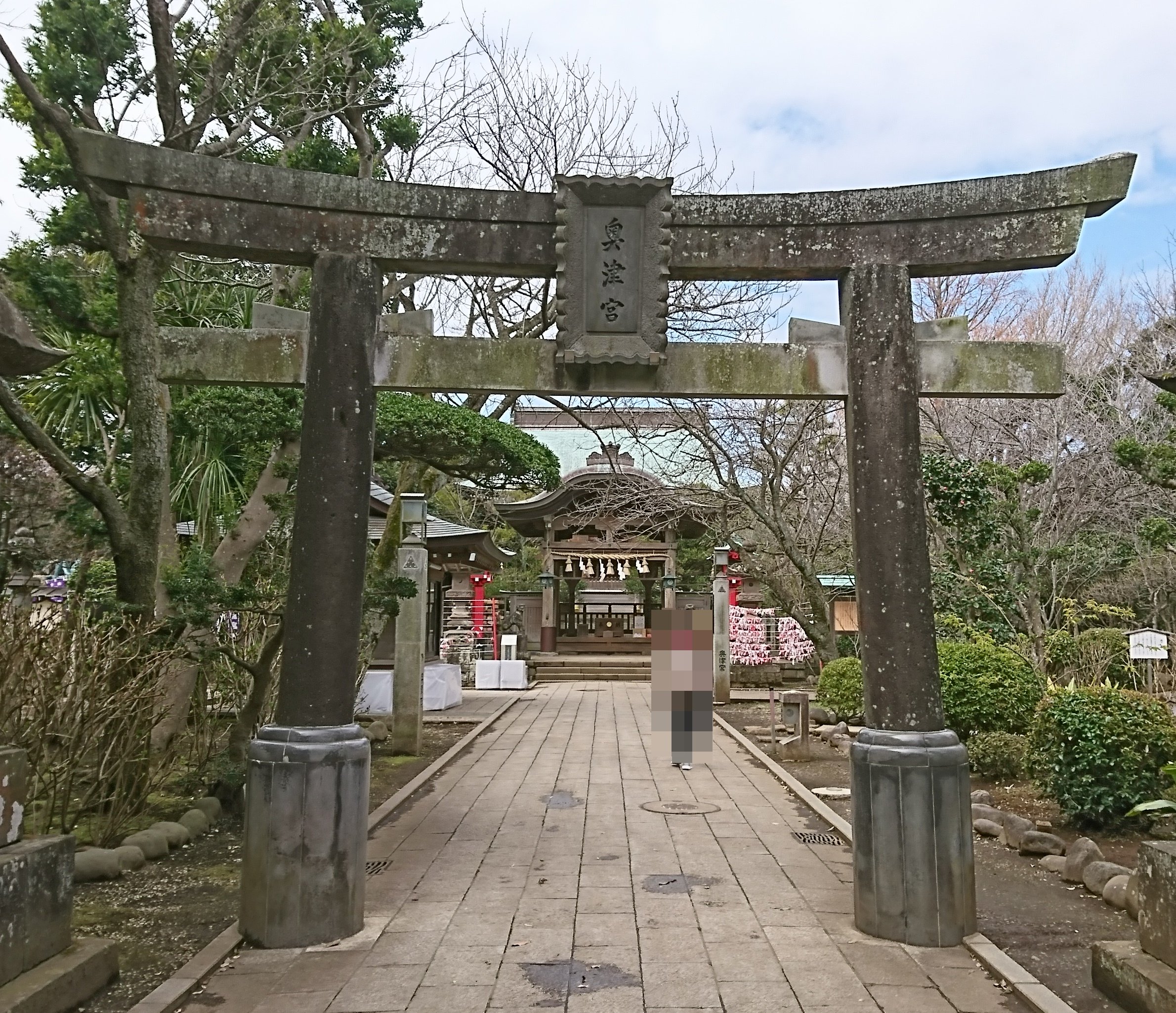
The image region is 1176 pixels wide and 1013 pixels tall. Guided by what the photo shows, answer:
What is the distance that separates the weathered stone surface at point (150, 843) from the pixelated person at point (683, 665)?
13.7ft

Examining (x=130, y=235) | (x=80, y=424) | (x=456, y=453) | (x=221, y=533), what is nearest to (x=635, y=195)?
(x=456, y=453)

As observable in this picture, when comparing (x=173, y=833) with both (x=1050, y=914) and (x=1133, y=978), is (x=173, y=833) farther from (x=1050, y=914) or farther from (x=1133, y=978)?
(x=1133, y=978)

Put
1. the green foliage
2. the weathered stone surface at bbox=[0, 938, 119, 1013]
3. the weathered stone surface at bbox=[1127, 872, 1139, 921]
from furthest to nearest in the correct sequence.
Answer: the green foliage, the weathered stone surface at bbox=[1127, 872, 1139, 921], the weathered stone surface at bbox=[0, 938, 119, 1013]

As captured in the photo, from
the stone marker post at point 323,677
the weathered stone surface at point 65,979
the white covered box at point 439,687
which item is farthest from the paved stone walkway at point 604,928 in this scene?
the white covered box at point 439,687

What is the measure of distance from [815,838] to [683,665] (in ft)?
6.07

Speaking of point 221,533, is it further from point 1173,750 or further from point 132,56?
point 1173,750

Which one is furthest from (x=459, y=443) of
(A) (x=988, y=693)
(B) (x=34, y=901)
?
(A) (x=988, y=693)

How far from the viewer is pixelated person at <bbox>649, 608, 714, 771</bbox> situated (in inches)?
321

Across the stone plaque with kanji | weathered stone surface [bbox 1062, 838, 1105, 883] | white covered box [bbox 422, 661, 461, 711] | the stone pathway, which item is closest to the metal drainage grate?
weathered stone surface [bbox 1062, 838, 1105, 883]

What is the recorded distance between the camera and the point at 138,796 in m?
6.71

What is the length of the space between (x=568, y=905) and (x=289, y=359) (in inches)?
143

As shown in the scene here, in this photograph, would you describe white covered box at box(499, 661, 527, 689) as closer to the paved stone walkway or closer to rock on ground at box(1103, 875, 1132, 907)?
the paved stone walkway

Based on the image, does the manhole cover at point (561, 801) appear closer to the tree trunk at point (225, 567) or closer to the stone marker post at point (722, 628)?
the tree trunk at point (225, 567)

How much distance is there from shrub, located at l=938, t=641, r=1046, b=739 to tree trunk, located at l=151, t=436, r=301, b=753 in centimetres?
785
